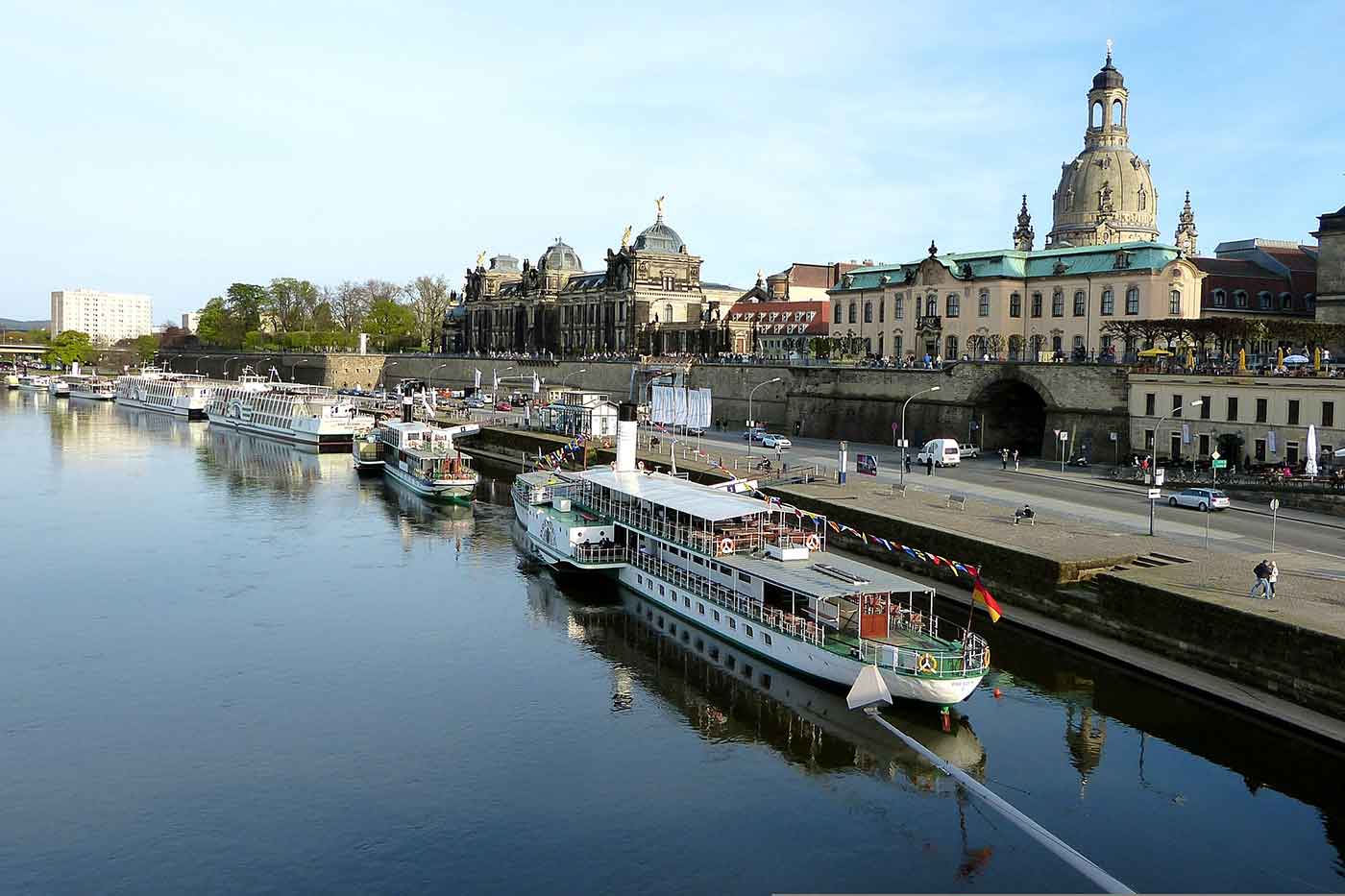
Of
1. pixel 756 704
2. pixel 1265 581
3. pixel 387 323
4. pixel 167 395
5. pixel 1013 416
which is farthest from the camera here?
pixel 387 323

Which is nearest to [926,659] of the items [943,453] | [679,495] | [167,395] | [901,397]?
[679,495]

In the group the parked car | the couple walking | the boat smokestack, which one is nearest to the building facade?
the parked car

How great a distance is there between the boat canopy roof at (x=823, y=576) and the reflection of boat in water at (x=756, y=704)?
8.69ft

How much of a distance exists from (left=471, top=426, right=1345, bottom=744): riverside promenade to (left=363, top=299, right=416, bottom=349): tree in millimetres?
153202

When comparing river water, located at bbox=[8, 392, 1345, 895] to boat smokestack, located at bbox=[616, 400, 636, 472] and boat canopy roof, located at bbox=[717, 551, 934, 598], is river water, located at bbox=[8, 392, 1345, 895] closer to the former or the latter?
boat canopy roof, located at bbox=[717, 551, 934, 598]

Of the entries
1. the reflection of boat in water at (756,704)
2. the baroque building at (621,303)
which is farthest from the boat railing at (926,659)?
the baroque building at (621,303)

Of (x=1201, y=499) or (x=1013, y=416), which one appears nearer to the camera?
(x=1201, y=499)

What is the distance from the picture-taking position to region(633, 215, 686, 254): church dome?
142375 mm

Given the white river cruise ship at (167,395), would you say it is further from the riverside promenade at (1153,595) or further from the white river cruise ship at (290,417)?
A: the riverside promenade at (1153,595)

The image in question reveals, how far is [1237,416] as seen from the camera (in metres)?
52.3

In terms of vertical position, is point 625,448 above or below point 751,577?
above

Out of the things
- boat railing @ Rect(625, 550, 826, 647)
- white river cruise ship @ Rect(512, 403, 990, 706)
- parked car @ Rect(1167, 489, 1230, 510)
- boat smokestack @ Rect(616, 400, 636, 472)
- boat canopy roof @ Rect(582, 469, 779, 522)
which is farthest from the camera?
boat smokestack @ Rect(616, 400, 636, 472)

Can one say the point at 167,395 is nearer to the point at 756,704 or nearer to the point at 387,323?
the point at 387,323

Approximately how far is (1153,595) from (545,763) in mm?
18108
